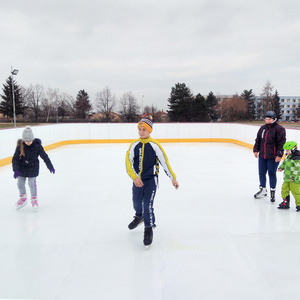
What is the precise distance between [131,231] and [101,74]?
152 feet

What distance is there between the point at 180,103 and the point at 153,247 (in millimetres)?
41113

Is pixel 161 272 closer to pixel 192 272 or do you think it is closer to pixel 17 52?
pixel 192 272

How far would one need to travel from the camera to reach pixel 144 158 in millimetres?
2740

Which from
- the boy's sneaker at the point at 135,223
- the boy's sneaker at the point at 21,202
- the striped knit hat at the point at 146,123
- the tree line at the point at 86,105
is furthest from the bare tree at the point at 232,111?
the striped knit hat at the point at 146,123

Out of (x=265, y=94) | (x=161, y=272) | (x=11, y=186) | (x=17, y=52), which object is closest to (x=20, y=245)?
(x=161, y=272)

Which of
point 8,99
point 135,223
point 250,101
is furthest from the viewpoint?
point 250,101

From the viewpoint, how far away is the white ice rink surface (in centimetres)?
203

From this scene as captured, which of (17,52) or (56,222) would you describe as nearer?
(56,222)

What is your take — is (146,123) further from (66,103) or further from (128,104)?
(66,103)

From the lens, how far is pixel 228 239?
2863 millimetres

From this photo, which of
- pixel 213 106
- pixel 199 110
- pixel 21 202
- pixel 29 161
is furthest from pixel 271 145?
pixel 213 106

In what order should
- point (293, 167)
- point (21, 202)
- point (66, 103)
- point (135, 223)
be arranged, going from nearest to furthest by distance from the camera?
point (135, 223), point (293, 167), point (21, 202), point (66, 103)

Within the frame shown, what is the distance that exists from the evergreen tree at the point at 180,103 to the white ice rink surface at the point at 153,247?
125 feet

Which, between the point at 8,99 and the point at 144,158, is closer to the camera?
the point at 144,158
